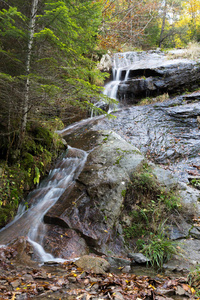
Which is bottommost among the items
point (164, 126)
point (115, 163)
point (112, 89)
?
point (115, 163)

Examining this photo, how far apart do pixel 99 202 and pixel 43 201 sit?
1630 millimetres

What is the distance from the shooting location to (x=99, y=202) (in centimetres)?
488

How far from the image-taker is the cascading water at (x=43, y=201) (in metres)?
4.22

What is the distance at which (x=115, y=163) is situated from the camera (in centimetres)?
578

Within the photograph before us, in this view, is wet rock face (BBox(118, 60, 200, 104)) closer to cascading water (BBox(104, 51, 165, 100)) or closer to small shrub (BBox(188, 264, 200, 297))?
cascading water (BBox(104, 51, 165, 100))

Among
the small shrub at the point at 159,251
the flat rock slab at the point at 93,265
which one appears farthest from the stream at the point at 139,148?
the small shrub at the point at 159,251

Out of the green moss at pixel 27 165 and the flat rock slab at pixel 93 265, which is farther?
the green moss at pixel 27 165

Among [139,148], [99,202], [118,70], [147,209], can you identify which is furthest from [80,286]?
[118,70]

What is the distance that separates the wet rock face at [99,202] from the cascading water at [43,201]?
32cm

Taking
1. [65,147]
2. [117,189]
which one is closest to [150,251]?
[117,189]

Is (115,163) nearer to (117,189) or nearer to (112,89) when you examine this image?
(117,189)

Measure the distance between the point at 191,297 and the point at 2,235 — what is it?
12.5 ft

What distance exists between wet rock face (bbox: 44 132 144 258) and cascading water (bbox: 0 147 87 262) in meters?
0.32

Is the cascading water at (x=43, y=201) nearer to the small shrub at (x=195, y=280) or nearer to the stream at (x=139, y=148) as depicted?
the stream at (x=139, y=148)
